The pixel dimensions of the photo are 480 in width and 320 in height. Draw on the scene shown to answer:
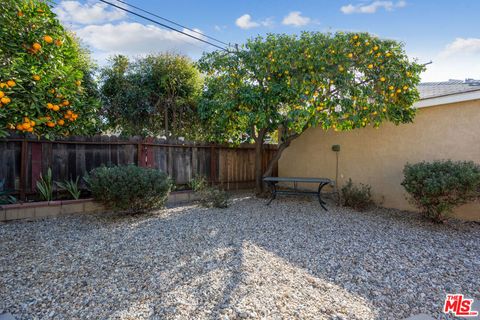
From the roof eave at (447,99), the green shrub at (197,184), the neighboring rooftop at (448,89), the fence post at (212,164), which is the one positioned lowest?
the green shrub at (197,184)

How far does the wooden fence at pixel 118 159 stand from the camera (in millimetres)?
5012

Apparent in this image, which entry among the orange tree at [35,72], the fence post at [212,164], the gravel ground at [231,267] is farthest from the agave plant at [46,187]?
the fence post at [212,164]

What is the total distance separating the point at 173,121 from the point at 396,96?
672 cm

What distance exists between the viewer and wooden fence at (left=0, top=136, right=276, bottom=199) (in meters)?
5.01

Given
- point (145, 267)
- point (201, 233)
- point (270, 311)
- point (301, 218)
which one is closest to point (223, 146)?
point (301, 218)

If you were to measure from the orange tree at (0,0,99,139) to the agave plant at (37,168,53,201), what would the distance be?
3.69 m

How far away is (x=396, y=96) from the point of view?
5262 millimetres

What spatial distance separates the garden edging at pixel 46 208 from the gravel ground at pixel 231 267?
343 millimetres

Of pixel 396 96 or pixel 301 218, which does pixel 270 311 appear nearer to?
pixel 301 218

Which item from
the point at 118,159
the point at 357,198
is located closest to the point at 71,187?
the point at 118,159

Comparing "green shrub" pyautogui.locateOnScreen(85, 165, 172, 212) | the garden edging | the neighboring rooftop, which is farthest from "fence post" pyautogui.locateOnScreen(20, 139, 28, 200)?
the neighboring rooftop

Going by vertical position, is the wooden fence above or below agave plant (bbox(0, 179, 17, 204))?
above

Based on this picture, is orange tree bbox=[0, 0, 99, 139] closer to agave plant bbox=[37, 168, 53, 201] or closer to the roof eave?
agave plant bbox=[37, 168, 53, 201]

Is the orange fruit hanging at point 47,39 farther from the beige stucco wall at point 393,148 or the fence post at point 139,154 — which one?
the beige stucco wall at point 393,148
